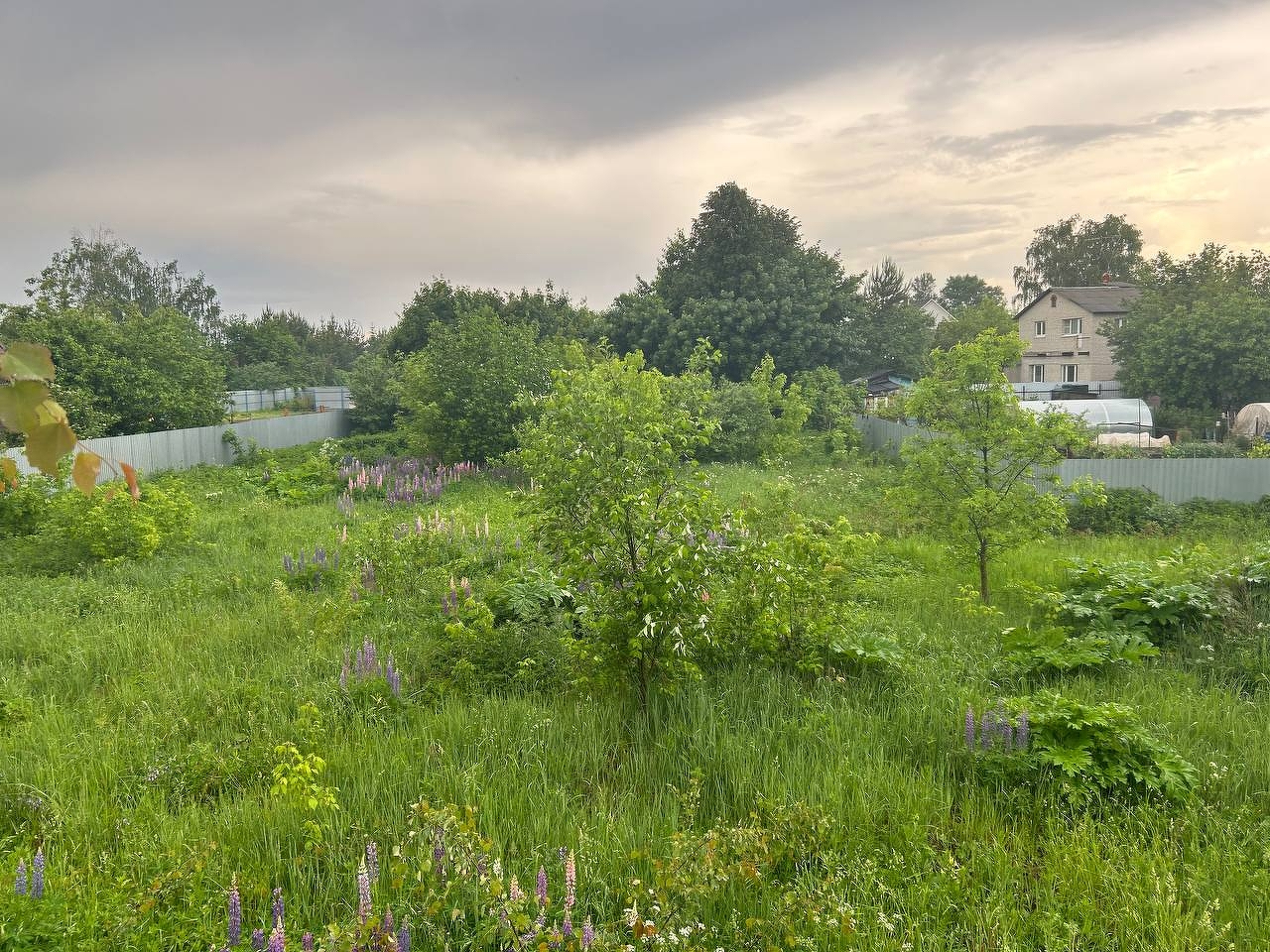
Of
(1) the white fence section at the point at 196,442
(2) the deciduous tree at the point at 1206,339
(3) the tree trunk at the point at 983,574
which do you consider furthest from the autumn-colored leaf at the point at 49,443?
(2) the deciduous tree at the point at 1206,339

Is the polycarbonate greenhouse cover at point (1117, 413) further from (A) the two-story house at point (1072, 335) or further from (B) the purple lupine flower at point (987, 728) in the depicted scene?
(B) the purple lupine flower at point (987, 728)

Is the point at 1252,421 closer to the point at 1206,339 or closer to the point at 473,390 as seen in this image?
the point at 1206,339

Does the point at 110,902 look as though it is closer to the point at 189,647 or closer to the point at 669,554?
the point at 669,554

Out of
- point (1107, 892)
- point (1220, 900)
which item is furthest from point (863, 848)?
point (1220, 900)

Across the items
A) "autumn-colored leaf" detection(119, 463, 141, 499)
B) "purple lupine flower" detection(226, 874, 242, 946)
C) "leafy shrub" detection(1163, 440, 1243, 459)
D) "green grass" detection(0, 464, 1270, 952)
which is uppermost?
"autumn-colored leaf" detection(119, 463, 141, 499)

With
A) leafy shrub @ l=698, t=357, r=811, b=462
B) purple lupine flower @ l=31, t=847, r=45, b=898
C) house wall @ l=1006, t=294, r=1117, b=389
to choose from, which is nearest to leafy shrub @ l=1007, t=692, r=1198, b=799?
purple lupine flower @ l=31, t=847, r=45, b=898

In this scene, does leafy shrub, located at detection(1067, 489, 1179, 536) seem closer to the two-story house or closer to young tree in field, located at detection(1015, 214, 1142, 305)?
the two-story house

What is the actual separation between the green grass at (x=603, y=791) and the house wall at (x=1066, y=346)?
40.0 metres

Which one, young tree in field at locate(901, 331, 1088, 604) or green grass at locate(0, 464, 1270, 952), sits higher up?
young tree in field at locate(901, 331, 1088, 604)

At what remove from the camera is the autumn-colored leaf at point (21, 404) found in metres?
1.25

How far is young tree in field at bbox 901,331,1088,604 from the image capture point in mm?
8312

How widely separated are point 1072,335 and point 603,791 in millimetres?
46133

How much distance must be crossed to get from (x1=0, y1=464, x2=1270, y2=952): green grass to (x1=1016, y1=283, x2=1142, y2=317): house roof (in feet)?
137

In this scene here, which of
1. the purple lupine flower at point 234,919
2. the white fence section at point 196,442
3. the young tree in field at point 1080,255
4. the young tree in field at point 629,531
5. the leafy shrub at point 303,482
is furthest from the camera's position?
the young tree in field at point 1080,255
